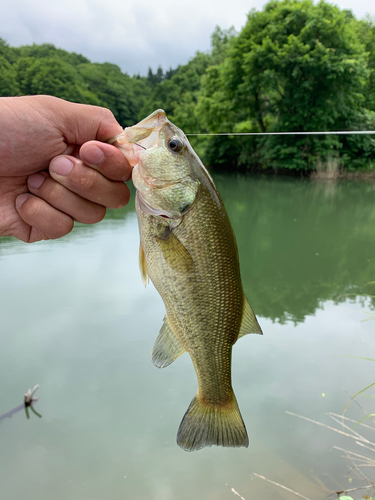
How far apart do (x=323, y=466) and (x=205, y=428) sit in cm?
281

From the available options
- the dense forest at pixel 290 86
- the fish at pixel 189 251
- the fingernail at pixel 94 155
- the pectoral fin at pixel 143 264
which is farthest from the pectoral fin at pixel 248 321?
the dense forest at pixel 290 86

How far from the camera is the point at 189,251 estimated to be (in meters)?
1.64

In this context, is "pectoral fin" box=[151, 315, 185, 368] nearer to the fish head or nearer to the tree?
the fish head

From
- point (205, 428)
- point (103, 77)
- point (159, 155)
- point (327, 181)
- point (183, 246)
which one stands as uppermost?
point (103, 77)

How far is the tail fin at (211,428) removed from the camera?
1.69 meters

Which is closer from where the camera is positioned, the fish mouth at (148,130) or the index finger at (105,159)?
the fish mouth at (148,130)

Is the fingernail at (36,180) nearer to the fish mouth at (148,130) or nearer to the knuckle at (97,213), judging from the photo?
the knuckle at (97,213)

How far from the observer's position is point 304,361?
5.44m

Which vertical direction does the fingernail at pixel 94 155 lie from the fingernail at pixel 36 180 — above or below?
above

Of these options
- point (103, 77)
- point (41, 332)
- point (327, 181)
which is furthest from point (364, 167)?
point (103, 77)

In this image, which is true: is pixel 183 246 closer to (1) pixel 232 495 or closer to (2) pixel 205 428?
(2) pixel 205 428

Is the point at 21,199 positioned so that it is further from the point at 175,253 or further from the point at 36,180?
the point at 175,253

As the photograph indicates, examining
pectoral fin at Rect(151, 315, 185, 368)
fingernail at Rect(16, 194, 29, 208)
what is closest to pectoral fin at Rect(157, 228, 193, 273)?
pectoral fin at Rect(151, 315, 185, 368)

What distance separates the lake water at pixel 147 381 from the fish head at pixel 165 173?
8.07 ft
